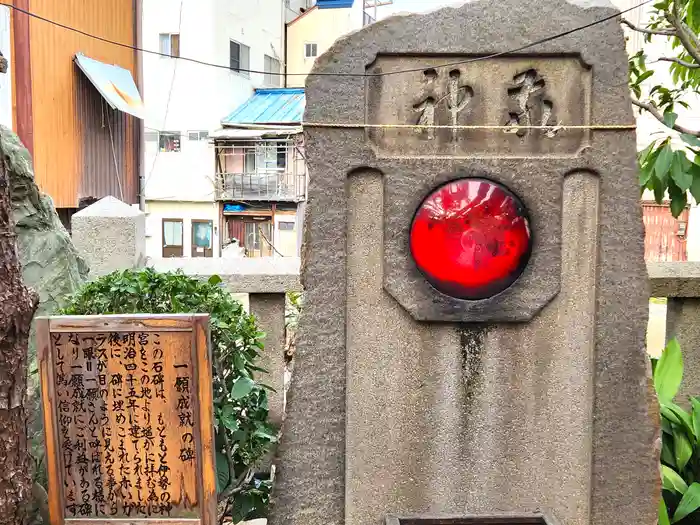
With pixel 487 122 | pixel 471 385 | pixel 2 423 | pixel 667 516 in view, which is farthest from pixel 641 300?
pixel 2 423

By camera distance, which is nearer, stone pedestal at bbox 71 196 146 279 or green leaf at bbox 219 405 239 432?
green leaf at bbox 219 405 239 432

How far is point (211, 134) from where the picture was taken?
19.4 metres

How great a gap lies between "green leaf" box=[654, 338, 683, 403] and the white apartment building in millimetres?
16790

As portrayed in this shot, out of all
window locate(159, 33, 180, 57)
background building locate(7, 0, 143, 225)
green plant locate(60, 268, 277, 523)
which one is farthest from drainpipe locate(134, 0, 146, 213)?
green plant locate(60, 268, 277, 523)

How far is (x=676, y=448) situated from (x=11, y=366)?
11.0 ft

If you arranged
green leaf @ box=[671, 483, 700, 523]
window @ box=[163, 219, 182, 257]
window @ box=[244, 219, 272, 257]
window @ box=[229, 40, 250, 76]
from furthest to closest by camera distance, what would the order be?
window @ box=[244, 219, 272, 257] → window @ box=[163, 219, 182, 257] → window @ box=[229, 40, 250, 76] → green leaf @ box=[671, 483, 700, 523]

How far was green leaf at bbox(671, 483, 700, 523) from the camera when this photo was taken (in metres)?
3.38

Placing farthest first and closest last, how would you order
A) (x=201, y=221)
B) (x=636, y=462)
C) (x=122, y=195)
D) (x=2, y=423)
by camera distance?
(x=201, y=221), (x=122, y=195), (x=636, y=462), (x=2, y=423)

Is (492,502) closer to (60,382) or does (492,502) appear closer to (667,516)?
(667,516)

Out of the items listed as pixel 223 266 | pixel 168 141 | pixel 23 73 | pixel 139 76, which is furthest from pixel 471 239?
pixel 168 141

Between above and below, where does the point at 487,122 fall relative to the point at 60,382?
above

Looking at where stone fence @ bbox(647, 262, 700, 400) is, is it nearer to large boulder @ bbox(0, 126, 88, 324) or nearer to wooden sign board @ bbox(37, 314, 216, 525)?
wooden sign board @ bbox(37, 314, 216, 525)

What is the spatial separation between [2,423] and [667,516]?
121 inches

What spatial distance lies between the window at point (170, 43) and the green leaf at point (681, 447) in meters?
18.3
